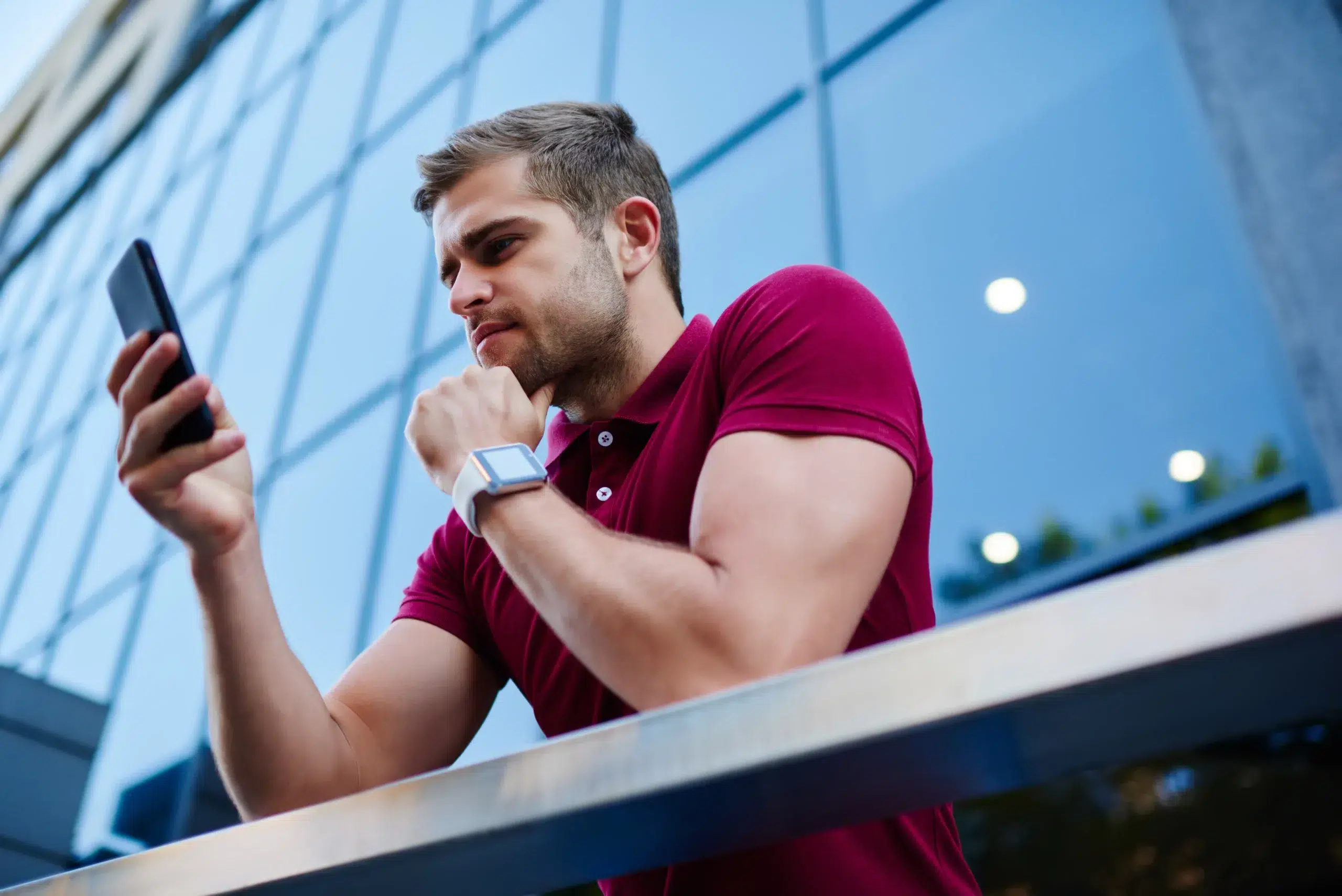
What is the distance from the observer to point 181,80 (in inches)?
394

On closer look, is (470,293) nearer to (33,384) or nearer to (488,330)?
(488,330)

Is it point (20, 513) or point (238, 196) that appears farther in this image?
point (20, 513)

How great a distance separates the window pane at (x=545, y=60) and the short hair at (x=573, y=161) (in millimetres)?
2597

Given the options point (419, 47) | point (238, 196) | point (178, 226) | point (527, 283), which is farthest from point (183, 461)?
point (178, 226)

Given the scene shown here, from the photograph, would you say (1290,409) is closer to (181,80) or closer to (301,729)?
(301,729)

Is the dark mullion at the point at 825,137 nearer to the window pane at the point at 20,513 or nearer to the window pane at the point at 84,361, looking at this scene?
the window pane at the point at 84,361

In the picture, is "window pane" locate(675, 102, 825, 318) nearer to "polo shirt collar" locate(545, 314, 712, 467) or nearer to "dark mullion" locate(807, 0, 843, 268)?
"dark mullion" locate(807, 0, 843, 268)

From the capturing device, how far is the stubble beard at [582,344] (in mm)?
1782

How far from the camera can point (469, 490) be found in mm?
1289

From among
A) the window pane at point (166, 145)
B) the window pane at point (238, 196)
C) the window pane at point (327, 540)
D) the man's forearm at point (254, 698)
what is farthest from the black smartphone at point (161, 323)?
the window pane at point (166, 145)

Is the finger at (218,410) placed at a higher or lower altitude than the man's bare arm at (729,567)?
higher

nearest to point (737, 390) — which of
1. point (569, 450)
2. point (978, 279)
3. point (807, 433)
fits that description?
point (807, 433)

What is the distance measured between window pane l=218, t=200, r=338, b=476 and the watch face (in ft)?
17.2

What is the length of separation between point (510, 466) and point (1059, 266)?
6.20ft
